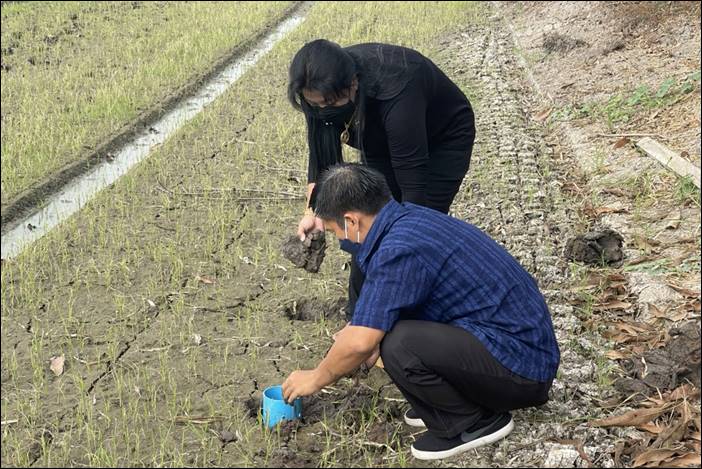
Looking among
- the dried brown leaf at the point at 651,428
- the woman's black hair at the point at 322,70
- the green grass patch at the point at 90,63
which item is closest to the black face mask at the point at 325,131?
the woman's black hair at the point at 322,70

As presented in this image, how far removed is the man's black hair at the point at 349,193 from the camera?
2.71 metres

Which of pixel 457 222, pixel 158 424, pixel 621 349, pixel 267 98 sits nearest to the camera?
pixel 457 222

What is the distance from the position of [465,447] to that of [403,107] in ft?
4.12

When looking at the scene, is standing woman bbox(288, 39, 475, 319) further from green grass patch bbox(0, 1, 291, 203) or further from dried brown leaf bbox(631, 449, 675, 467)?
green grass patch bbox(0, 1, 291, 203)

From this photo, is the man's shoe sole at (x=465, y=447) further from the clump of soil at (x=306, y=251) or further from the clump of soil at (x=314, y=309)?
the clump of soil at (x=314, y=309)

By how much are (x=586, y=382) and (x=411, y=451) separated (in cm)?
83

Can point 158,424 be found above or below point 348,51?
below

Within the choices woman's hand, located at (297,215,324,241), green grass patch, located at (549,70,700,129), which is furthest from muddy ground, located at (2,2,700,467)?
woman's hand, located at (297,215,324,241)

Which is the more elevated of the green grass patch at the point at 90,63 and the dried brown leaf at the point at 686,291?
the dried brown leaf at the point at 686,291

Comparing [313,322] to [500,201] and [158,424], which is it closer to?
[158,424]

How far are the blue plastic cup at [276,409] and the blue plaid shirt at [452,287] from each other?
1.98 ft

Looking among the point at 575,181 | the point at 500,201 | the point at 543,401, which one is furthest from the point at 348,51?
the point at 575,181

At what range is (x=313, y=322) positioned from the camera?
158 inches

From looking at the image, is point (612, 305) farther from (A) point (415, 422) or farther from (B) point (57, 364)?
(B) point (57, 364)
